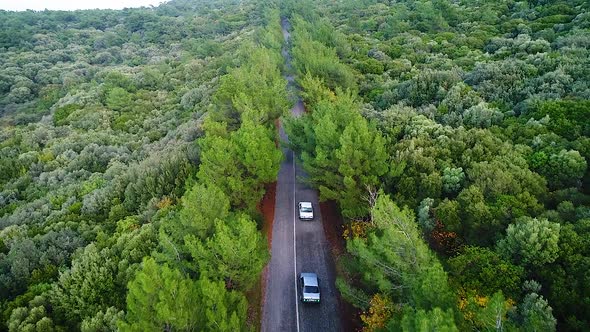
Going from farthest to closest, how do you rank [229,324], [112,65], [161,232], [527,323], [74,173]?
[112,65], [74,173], [161,232], [229,324], [527,323]

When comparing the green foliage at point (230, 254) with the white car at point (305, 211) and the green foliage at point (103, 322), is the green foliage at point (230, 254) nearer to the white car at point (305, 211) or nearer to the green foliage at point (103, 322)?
the green foliage at point (103, 322)

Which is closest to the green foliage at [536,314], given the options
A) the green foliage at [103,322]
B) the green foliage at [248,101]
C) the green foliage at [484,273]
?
the green foliage at [484,273]

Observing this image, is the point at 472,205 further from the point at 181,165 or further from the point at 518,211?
the point at 181,165

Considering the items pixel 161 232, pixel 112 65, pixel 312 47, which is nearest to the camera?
pixel 161 232

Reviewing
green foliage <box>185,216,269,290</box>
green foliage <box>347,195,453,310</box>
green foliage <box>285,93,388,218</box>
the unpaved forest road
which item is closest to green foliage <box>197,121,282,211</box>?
green foliage <box>285,93,388,218</box>

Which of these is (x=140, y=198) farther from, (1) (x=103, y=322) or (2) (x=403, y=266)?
(2) (x=403, y=266)

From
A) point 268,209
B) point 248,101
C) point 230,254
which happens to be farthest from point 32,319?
point 248,101

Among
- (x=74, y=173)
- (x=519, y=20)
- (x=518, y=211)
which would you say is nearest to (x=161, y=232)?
(x=518, y=211)

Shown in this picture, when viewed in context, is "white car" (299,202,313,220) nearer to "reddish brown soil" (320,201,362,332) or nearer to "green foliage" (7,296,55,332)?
"reddish brown soil" (320,201,362,332)
